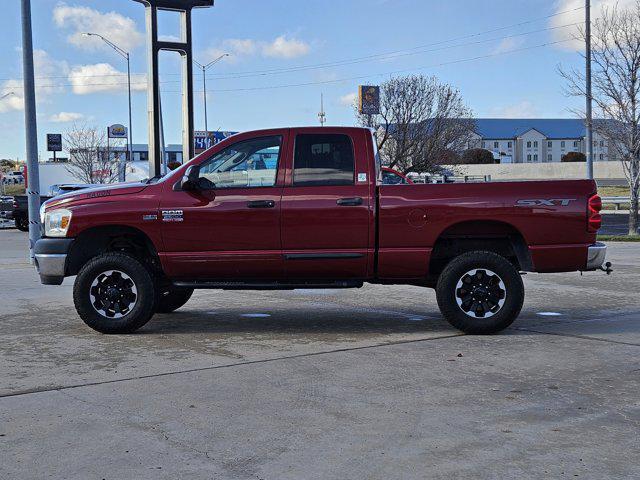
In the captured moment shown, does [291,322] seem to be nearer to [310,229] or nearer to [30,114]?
[310,229]

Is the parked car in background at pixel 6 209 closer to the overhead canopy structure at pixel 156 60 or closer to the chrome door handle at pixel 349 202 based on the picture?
the overhead canopy structure at pixel 156 60

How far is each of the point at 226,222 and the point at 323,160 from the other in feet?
3.90

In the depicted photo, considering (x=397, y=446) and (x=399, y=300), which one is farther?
(x=399, y=300)

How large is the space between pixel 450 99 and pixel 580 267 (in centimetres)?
4614

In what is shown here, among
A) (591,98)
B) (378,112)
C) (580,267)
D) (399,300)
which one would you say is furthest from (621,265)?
(378,112)

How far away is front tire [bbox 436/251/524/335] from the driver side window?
2079 millimetres

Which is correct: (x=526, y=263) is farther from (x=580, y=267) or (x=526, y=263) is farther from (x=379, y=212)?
(x=379, y=212)

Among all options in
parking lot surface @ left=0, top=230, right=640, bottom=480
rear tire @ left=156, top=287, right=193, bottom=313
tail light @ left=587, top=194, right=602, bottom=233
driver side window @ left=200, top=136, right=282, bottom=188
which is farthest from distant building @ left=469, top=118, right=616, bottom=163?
parking lot surface @ left=0, top=230, right=640, bottom=480

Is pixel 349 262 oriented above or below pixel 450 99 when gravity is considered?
below

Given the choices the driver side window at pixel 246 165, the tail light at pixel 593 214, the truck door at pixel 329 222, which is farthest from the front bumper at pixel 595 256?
the driver side window at pixel 246 165

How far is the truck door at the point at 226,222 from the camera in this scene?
320 inches

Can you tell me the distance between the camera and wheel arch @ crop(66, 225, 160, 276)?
8367 millimetres

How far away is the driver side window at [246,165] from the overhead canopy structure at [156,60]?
37.4 feet

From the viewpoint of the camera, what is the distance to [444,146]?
5266cm
